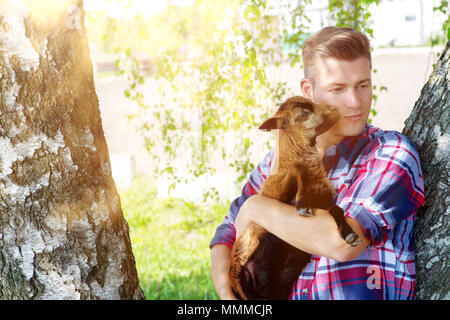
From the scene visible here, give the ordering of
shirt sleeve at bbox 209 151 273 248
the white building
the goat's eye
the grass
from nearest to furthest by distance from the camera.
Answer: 1. the goat's eye
2. shirt sleeve at bbox 209 151 273 248
3. the grass
4. the white building

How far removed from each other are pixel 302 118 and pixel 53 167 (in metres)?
0.94

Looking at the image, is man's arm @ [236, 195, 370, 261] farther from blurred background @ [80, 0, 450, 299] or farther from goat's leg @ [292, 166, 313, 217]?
blurred background @ [80, 0, 450, 299]

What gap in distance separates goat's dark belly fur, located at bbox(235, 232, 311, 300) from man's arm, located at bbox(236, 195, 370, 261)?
61 mm

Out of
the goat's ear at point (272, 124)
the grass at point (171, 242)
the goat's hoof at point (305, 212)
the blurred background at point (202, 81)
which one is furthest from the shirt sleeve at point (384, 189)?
the grass at point (171, 242)

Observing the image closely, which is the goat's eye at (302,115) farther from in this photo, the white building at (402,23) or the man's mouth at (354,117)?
the white building at (402,23)

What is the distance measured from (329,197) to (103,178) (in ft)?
2.92

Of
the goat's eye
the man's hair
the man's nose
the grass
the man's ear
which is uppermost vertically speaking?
the man's hair

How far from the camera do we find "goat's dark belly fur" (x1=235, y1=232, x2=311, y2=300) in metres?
1.52

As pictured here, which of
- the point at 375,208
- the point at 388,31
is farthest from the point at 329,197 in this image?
the point at 388,31

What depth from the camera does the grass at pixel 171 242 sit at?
3.29 metres

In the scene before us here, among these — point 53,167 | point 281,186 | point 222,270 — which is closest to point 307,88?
point 281,186

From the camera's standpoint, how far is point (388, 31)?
1461 centimetres

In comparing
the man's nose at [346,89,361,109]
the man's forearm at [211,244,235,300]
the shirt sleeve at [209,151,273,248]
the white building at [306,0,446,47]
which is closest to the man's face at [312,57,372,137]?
the man's nose at [346,89,361,109]

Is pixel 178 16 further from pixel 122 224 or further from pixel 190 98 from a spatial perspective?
pixel 122 224
